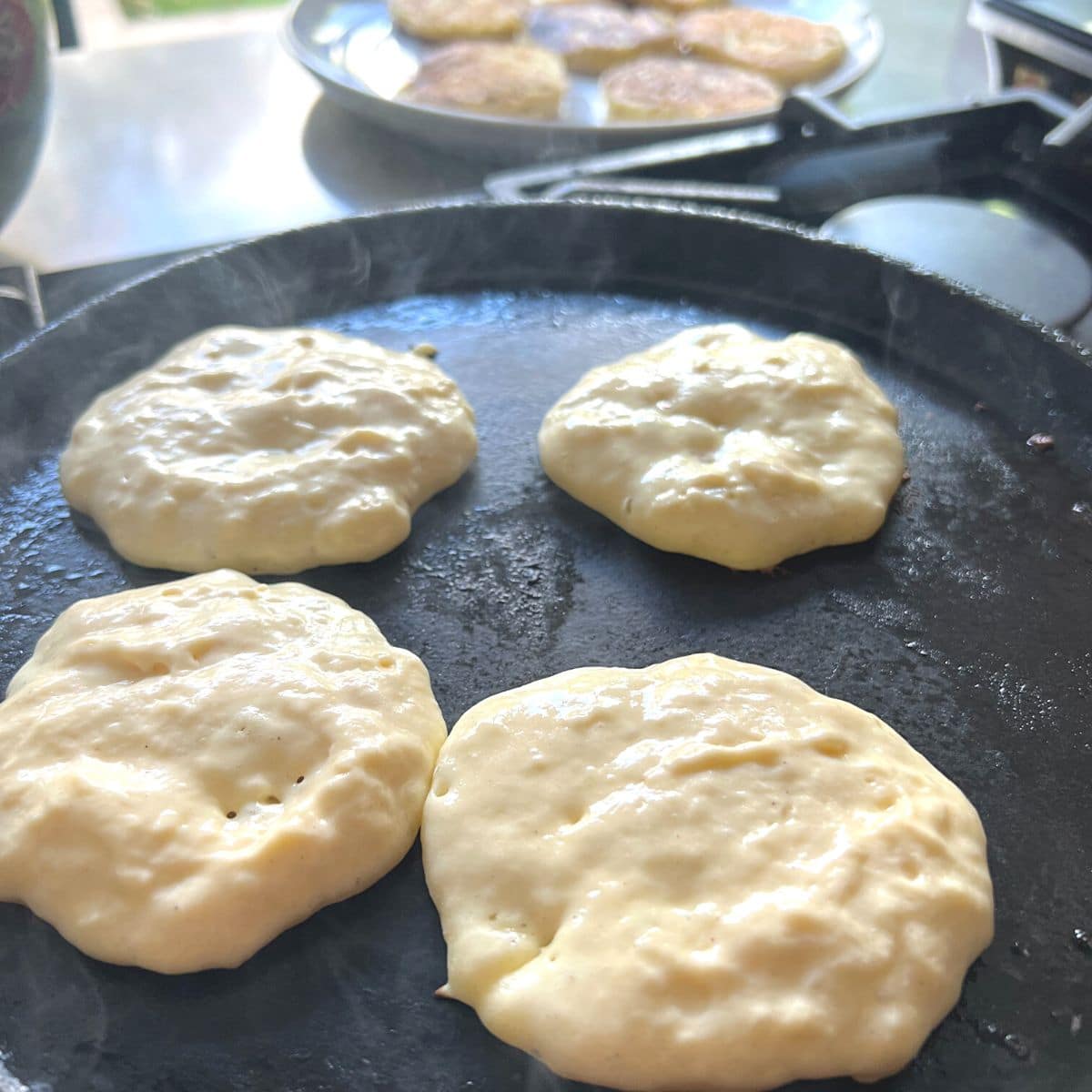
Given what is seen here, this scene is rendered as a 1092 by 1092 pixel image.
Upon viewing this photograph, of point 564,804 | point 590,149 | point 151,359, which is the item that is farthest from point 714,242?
point 564,804

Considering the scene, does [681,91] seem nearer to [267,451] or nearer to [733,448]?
[733,448]

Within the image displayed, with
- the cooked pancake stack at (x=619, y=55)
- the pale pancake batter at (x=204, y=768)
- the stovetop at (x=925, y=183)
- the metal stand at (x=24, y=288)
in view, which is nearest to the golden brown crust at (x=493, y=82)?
the cooked pancake stack at (x=619, y=55)

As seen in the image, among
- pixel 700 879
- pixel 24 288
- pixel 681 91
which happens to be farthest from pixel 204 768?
pixel 681 91

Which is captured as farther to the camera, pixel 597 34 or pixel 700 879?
pixel 597 34

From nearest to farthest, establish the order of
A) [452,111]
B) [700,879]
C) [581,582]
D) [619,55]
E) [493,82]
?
[700,879]
[581,582]
[452,111]
[493,82]
[619,55]

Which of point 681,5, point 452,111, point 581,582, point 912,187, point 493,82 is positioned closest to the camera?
point 581,582

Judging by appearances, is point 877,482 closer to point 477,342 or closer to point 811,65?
point 477,342
